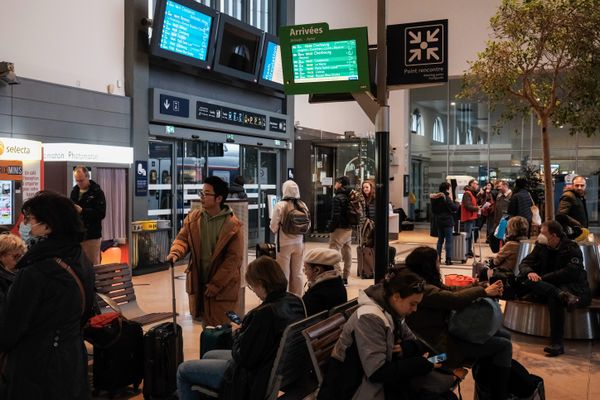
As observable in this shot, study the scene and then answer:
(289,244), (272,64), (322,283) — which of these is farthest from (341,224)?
(272,64)

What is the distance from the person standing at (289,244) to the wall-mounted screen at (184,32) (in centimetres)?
452

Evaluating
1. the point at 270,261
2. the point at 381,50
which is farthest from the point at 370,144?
the point at 270,261

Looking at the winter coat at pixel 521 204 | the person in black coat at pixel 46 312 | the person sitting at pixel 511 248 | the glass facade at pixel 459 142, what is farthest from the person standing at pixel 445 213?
the glass facade at pixel 459 142

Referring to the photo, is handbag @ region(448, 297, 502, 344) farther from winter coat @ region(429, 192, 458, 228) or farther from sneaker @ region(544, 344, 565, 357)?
winter coat @ region(429, 192, 458, 228)

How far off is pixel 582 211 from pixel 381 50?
5.49 metres

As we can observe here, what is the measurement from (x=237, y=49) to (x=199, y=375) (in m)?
10.6

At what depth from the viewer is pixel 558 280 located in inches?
226

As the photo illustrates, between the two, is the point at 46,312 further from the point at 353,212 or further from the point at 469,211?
the point at 469,211

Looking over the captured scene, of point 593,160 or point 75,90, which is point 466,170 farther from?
point 75,90

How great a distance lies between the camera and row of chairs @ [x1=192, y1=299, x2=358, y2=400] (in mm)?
3064

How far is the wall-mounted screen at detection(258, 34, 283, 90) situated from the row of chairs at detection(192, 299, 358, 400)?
430 inches

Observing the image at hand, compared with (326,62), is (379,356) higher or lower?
lower

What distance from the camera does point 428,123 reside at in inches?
935

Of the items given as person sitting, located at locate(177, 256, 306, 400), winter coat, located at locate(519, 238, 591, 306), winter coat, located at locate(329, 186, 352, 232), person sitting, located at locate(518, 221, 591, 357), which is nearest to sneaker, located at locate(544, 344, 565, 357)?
person sitting, located at locate(518, 221, 591, 357)
